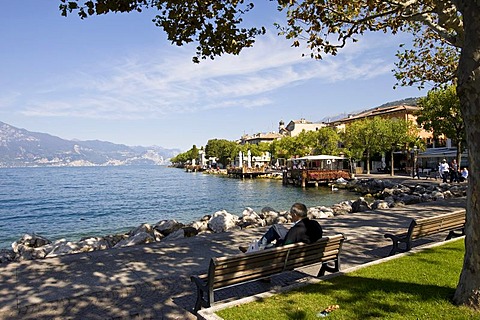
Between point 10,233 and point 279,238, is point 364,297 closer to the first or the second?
point 279,238

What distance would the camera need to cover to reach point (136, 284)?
6387mm

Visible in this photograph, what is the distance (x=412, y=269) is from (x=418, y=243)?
135 inches

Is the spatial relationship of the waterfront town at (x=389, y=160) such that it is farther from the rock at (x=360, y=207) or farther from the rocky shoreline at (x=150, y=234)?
the rocky shoreline at (x=150, y=234)

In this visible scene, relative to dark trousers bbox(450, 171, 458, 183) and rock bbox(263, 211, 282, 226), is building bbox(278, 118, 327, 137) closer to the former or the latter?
dark trousers bbox(450, 171, 458, 183)

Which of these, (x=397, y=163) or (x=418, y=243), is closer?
(x=418, y=243)

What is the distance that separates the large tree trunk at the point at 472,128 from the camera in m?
4.00

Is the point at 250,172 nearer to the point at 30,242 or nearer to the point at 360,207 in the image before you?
the point at 360,207

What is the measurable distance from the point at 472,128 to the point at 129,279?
5747 millimetres

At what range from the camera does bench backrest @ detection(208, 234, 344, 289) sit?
4758mm

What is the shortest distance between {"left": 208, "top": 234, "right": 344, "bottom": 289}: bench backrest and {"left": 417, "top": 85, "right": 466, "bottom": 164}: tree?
30.6 m

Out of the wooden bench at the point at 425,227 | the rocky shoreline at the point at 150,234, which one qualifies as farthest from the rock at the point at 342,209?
the wooden bench at the point at 425,227

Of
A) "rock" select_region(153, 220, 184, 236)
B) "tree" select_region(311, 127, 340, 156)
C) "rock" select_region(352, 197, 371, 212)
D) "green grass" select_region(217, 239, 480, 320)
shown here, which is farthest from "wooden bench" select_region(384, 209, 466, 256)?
"tree" select_region(311, 127, 340, 156)

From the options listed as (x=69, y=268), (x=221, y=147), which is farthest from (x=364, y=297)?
(x=221, y=147)

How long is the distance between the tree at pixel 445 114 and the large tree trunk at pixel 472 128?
102ft
